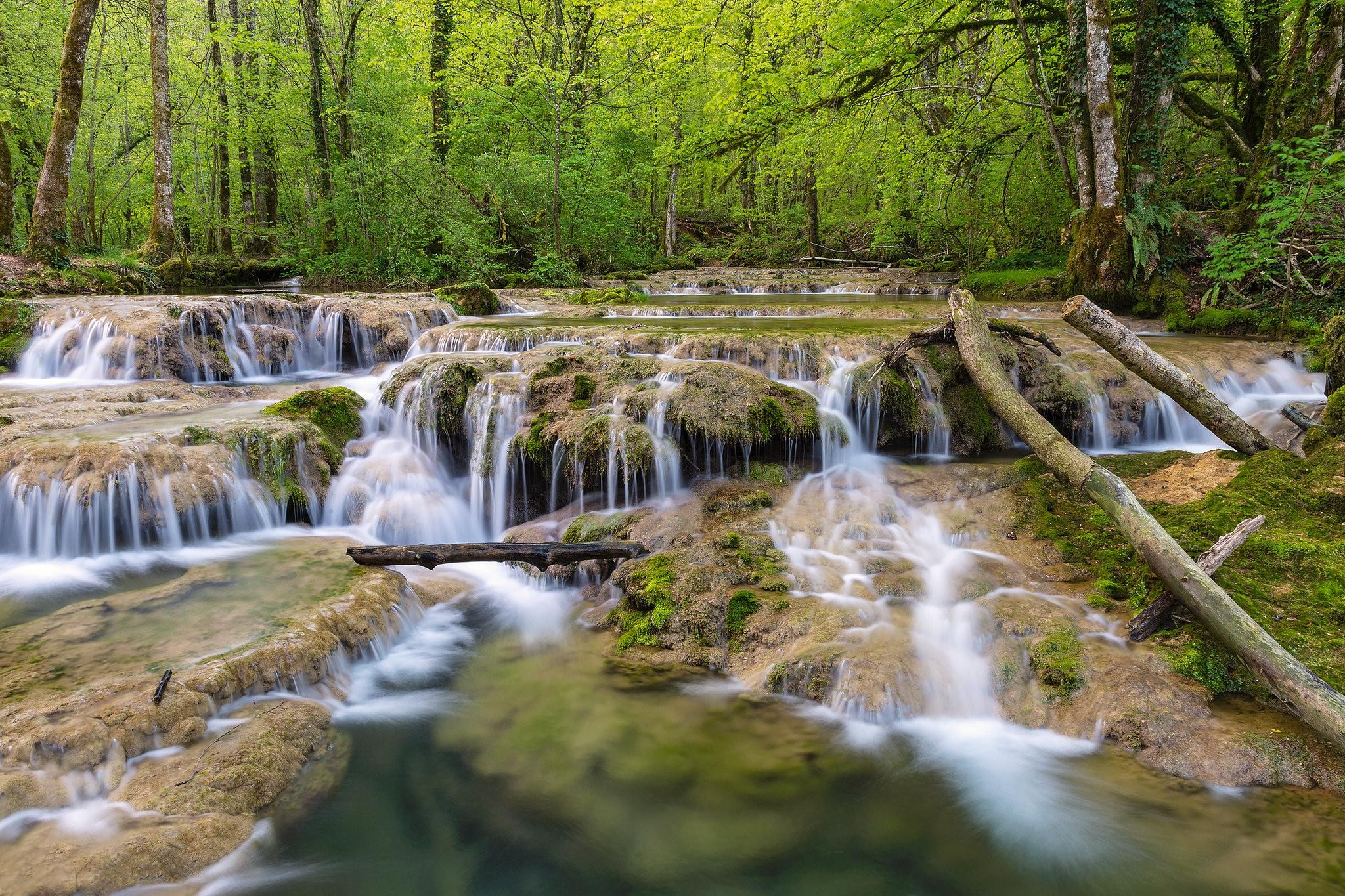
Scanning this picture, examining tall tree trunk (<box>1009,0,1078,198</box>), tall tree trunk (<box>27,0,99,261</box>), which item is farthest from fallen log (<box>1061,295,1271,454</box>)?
tall tree trunk (<box>27,0,99,261</box>)

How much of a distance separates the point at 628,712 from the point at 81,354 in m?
9.31

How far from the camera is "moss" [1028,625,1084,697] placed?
369cm

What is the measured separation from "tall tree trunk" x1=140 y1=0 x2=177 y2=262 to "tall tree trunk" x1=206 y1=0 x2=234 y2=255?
16.2 feet

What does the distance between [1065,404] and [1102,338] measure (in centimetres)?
205

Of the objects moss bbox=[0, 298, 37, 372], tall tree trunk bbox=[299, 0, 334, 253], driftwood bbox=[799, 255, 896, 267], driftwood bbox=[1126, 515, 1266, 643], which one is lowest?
driftwood bbox=[1126, 515, 1266, 643]

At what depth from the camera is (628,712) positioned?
3.97 meters

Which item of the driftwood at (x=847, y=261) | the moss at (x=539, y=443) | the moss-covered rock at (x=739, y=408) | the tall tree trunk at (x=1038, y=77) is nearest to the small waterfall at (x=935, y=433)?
the moss-covered rock at (x=739, y=408)

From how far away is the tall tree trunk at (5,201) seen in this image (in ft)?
46.6

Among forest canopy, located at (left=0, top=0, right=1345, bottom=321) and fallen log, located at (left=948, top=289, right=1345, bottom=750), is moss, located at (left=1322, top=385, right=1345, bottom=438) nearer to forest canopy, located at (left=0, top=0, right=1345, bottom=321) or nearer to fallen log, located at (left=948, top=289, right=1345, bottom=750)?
fallen log, located at (left=948, top=289, right=1345, bottom=750)

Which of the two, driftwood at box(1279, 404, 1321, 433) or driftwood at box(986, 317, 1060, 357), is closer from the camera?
driftwood at box(1279, 404, 1321, 433)

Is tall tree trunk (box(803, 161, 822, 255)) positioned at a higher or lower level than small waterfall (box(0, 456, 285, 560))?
higher

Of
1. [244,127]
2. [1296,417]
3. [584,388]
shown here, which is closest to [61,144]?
[244,127]

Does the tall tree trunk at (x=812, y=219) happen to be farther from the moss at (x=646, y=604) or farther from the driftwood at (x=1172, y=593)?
the driftwood at (x=1172, y=593)

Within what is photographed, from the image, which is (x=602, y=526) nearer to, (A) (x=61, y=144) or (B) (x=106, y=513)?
(B) (x=106, y=513)
